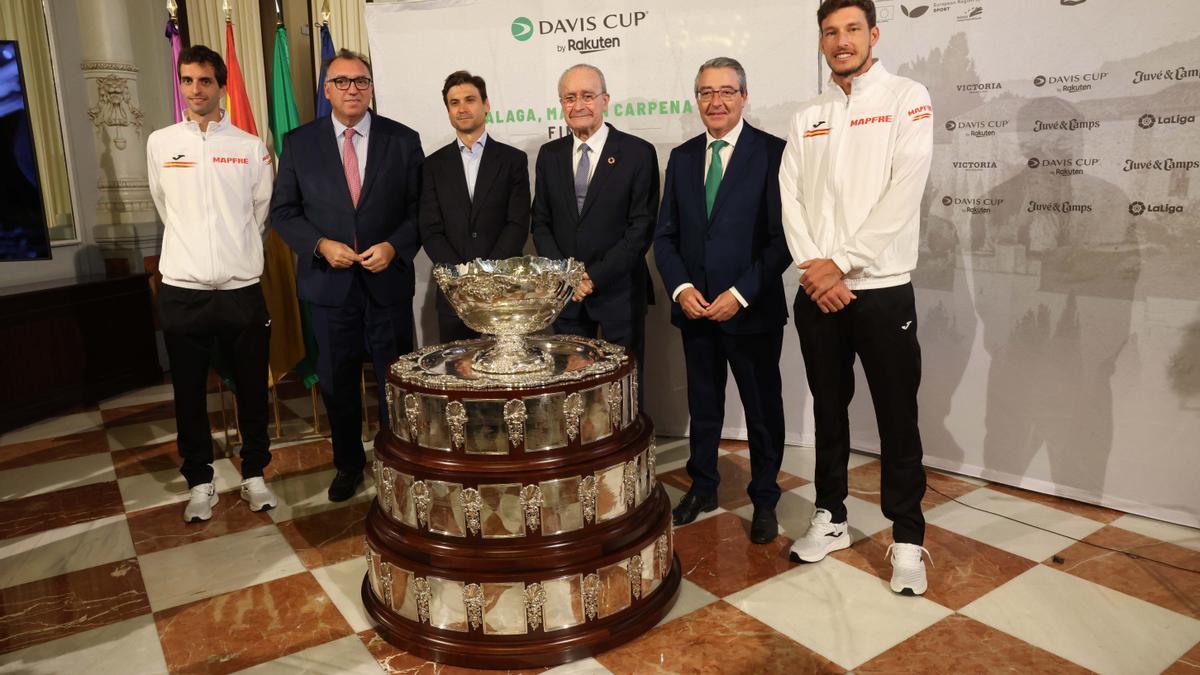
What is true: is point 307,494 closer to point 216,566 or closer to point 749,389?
point 216,566

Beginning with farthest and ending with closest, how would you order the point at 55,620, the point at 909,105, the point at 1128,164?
1. the point at 1128,164
2. the point at 55,620
3. the point at 909,105

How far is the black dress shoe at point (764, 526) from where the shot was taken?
9.12ft

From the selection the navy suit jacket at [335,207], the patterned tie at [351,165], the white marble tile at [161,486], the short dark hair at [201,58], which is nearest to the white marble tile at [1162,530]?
the navy suit jacket at [335,207]

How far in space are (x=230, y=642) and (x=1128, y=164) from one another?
3.19m

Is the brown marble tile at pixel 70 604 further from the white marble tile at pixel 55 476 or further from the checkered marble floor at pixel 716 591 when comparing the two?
the white marble tile at pixel 55 476

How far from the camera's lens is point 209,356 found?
3.13 metres

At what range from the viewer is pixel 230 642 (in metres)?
2.27

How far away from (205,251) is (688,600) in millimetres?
2018

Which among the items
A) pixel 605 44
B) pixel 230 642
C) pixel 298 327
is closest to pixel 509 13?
pixel 605 44

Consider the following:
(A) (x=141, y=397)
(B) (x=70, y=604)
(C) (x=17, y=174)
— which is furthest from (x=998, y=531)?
(C) (x=17, y=174)

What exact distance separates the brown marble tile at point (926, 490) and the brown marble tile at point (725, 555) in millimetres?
572

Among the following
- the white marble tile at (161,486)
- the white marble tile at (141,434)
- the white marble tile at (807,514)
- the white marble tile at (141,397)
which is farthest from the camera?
the white marble tile at (141,397)

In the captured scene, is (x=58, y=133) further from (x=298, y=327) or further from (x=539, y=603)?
(x=539, y=603)

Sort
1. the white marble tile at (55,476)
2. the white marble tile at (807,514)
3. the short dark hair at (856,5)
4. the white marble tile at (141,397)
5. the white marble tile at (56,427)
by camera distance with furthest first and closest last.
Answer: the white marble tile at (141,397) → the white marble tile at (56,427) → the white marble tile at (55,476) → the white marble tile at (807,514) → the short dark hair at (856,5)
